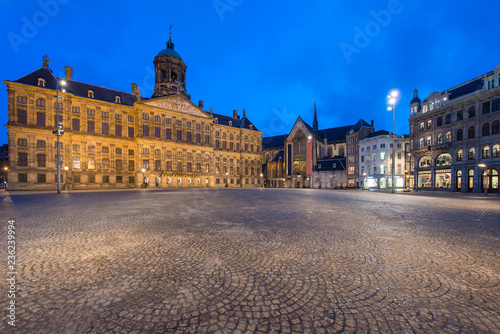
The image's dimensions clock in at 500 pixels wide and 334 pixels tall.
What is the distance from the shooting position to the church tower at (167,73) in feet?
182

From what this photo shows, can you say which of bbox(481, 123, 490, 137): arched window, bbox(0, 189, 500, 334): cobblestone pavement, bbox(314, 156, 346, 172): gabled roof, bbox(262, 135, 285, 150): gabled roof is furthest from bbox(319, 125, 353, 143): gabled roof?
bbox(0, 189, 500, 334): cobblestone pavement

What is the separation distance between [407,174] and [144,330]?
63.8 metres

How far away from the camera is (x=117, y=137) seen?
47.1 meters

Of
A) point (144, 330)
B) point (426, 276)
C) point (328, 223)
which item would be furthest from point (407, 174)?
point (144, 330)

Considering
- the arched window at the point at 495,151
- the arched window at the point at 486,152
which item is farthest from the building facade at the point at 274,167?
the arched window at the point at 495,151

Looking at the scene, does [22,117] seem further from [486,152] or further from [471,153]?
[486,152]

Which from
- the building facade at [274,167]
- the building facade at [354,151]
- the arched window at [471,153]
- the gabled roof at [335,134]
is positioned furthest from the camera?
the building facade at [274,167]

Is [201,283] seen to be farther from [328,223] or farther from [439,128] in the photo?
[439,128]

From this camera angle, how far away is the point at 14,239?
585cm

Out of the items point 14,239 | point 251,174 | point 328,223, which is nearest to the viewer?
point 14,239

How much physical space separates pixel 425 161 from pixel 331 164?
90.2ft

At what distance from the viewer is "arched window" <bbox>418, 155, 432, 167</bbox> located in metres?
37.4

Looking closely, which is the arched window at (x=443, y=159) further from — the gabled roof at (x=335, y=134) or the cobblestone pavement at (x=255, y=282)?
the cobblestone pavement at (x=255, y=282)

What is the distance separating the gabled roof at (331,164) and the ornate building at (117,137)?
25.8m
